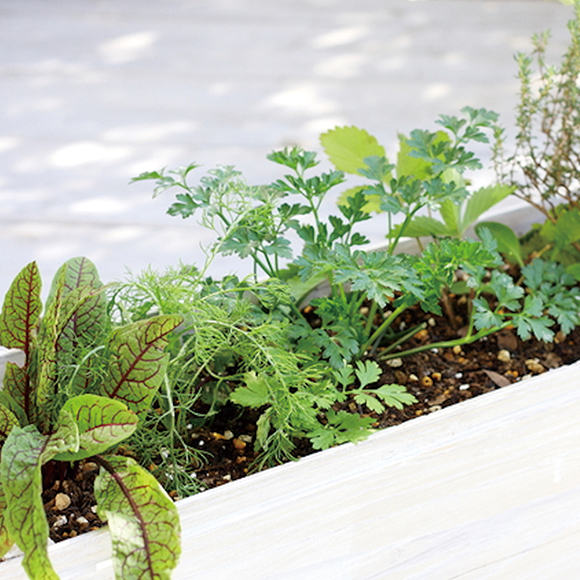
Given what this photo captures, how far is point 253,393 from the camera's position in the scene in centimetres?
85

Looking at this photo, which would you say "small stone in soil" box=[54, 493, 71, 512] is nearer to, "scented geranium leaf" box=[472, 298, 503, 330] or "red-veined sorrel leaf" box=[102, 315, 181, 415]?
"red-veined sorrel leaf" box=[102, 315, 181, 415]

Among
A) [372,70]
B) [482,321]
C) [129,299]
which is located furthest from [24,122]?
[482,321]

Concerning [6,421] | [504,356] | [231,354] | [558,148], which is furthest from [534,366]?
[6,421]

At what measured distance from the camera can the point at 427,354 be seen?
1.13 meters

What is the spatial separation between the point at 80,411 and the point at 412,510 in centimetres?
35

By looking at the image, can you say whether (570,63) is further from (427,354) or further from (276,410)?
(276,410)

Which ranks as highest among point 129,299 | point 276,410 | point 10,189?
point 129,299

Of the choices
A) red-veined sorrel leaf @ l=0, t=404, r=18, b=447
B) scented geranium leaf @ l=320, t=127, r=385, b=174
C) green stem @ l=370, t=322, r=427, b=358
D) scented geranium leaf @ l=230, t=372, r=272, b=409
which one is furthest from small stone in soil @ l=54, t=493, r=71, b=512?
scented geranium leaf @ l=320, t=127, r=385, b=174

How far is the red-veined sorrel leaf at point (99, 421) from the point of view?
Result: 0.71m

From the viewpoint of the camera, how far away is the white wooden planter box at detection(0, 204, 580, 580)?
0.73 metres

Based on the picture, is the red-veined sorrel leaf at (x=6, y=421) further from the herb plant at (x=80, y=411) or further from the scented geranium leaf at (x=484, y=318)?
the scented geranium leaf at (x=484, y=318)

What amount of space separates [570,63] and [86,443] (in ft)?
2.99

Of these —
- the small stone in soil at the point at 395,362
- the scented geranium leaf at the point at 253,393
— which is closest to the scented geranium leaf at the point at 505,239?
the small stone in soil at the point at 395,362

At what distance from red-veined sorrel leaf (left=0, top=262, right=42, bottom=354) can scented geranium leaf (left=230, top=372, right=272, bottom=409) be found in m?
0.23
